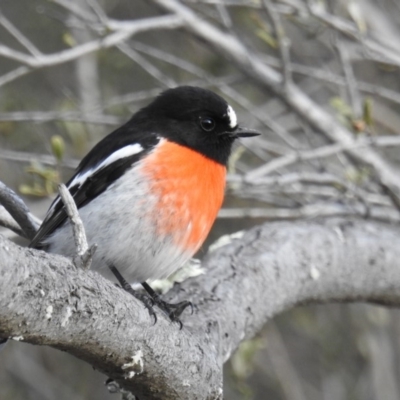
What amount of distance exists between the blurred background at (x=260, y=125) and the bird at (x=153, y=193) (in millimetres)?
394

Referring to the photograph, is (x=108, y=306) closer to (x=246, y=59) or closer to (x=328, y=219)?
(x=328, y=219)

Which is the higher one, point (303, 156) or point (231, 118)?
point (303, 156)

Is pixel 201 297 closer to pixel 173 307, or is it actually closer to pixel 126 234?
pixel 173 307

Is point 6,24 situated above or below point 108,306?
above

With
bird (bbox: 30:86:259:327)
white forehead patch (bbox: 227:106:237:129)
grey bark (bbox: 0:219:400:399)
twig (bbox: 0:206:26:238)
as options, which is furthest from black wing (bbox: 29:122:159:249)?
grey bark (bbox: 0:219:400:399)

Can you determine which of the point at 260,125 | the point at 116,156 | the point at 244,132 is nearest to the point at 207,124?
the point at 244,132

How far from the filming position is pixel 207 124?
4.18 meters

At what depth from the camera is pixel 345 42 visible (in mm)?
6363

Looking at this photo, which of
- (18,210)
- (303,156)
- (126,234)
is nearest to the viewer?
(18,210)

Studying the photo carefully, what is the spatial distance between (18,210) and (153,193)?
70cm

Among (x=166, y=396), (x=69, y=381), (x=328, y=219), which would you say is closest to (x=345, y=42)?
(x=328, y=219)

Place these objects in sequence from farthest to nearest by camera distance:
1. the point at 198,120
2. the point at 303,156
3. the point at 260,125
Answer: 1. the point at 260,125
2. the point at 303,156
3. the point at 198,120

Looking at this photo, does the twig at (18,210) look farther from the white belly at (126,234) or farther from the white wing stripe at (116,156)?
the white wing stripe at (116,156)

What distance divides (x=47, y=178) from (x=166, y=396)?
197cm
